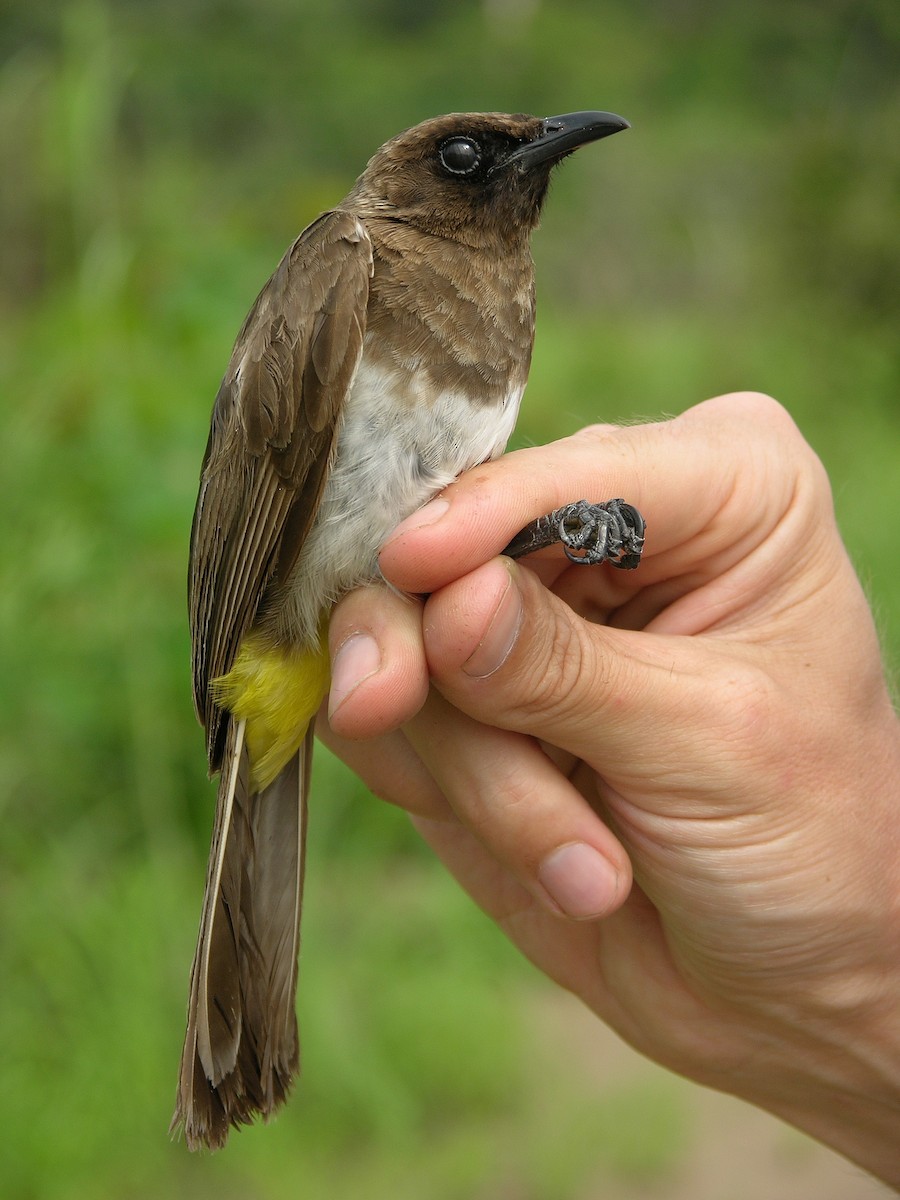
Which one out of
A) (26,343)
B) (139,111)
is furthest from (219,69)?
(26,343)

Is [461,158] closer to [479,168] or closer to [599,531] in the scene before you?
[479,168]

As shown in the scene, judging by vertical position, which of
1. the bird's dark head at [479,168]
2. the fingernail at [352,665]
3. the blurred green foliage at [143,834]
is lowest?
the blurred green foliage at [143,834]

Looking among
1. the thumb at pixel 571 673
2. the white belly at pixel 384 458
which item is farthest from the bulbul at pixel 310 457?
the thumb at pixel 571 673

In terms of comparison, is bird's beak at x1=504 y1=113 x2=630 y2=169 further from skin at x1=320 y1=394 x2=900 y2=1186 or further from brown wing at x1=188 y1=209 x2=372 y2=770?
skin at x1=320 y1=394 x2=900 y2=1186

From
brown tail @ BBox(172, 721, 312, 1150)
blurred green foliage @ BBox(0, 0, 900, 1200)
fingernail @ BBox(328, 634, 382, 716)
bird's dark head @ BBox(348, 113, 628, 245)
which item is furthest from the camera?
blurred green foliage @ BBox(0, 0, 900, 1200)

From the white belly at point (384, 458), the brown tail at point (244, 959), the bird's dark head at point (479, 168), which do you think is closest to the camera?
the white belly at point (384, 458)

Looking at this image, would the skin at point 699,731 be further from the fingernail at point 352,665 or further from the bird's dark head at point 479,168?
the bird's dark head at point 479,168

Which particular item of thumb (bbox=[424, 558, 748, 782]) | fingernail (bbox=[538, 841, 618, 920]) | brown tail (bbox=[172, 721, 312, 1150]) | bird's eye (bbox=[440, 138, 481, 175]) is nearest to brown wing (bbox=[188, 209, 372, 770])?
brown tail (bbox=[172, 721, 312, 1150])

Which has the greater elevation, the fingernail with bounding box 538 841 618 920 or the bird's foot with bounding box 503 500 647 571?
the bird's foot with bounding box 503 500 647 571
